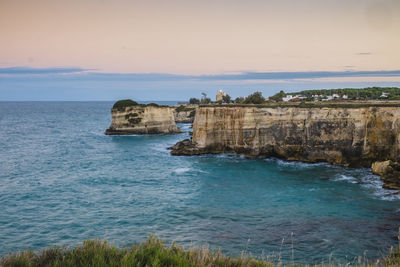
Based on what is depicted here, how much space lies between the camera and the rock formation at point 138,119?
259 ft

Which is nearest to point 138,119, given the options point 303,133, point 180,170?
point 180,170

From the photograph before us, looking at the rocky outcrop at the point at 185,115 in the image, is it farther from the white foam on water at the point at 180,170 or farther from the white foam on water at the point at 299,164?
the white foam on water at the point at 180,170

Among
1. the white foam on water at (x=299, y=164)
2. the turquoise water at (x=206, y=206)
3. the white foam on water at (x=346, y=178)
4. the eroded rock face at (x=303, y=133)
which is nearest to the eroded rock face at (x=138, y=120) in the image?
the eroded rock face at (x=303, y=133)

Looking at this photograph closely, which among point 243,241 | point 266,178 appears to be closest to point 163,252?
point 243,241

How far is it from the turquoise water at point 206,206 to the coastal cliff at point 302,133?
8.53ft

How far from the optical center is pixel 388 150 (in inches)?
1617

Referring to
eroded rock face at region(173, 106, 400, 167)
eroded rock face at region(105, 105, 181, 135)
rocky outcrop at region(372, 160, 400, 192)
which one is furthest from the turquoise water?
eroded rock face at region(105, 105, 181, 135)

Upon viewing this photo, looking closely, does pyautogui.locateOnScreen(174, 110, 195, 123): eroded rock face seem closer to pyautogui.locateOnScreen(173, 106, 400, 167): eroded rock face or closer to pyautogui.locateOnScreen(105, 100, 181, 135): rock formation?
pyautogui.locateOnScreen(105, 100, 181, 135): rock formation

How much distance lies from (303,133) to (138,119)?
46456 mm

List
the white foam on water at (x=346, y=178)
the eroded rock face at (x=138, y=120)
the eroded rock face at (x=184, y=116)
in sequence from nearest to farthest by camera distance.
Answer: the white foam on water at (x=346, y=178), the eroded rock face at (x=138, y=120), the eroded rock face at (x=184, y=116)

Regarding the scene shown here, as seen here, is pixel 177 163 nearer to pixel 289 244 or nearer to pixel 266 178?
pixel 266 178

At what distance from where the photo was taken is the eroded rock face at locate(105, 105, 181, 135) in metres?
79.4

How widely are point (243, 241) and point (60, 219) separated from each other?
48.2ft

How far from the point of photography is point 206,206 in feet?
92.6
